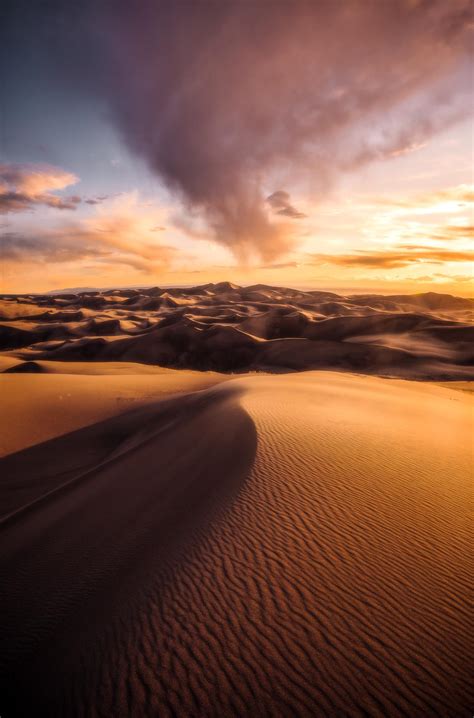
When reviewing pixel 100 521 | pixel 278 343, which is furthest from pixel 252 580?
pixel 278 343

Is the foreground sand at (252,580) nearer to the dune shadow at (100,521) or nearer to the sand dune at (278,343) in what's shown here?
the dune shadow at (100,521)

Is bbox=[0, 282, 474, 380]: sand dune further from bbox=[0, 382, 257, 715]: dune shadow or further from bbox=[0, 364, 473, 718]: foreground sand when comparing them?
bbox=[0, 364, 473, 718]: foreground sand

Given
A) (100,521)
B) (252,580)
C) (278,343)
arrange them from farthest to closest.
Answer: (278,343), (100,521), (252,580)

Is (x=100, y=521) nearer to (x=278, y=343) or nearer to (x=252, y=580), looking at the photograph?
(x=252, y=580)

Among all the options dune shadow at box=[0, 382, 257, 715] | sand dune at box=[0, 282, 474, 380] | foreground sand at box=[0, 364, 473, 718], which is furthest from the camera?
sand dune at box=[0, 282, 474, 380]

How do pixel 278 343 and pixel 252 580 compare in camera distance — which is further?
pixel 278 343

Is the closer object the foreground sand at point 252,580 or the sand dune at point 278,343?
the foreground sand at point 252,580

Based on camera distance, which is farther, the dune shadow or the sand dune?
the sand dune

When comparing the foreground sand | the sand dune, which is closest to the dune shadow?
the foreground sand

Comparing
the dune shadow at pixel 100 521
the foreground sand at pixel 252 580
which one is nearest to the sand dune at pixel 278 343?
the dune shadow at pixel 100 521
